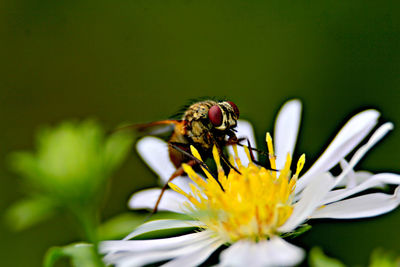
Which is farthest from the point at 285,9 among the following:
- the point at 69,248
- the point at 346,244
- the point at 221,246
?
the point at 69,248

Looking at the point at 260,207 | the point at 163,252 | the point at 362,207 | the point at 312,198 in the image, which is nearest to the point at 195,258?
the point at 163,252

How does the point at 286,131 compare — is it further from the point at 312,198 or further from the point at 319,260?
the point at 319,260

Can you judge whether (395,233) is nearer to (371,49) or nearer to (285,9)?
(371,49)

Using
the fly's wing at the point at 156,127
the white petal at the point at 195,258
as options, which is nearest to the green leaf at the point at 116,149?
the fly's wing at the point at 156,127

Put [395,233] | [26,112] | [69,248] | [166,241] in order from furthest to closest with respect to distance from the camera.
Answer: [26,112]
[395,233]
[166,241]
[69,248]

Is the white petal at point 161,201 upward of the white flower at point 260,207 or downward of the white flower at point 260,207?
upward

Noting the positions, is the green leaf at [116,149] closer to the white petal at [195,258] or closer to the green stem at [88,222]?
the green stem at [88,222]

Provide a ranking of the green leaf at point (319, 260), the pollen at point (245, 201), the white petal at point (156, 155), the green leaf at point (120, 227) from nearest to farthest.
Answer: the green leaf at point (319, 260)
the pollen at point (245, 201)
the green leaf at point (120, 227)
the white petal at point (156, 155)
